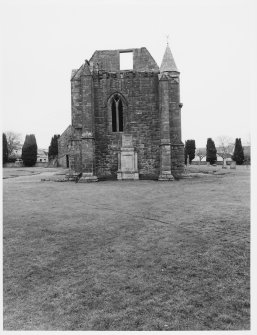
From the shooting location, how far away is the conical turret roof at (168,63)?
2133cm

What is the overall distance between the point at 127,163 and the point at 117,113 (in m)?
3.82

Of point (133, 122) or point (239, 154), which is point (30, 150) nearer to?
point (133, 122)

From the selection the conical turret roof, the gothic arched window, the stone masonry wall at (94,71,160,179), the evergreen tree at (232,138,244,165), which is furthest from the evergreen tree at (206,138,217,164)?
the gothic arched window

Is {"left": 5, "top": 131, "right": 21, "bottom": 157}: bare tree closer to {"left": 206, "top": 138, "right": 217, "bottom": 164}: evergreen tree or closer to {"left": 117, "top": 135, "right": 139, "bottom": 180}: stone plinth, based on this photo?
→ {"left": 206, "top": 138, "right": 217, "bottom": 164}: evergreen tree

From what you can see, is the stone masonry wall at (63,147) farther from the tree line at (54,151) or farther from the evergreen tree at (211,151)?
the evergreen tree at (211,151)

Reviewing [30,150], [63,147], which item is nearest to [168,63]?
[63,147]

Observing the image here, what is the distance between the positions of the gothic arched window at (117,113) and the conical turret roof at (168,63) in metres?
4.14

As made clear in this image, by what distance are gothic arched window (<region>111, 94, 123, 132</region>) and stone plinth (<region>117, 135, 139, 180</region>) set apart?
1359 mm

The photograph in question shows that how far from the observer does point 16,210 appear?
9.27 m

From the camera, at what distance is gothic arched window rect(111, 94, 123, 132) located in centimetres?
2106

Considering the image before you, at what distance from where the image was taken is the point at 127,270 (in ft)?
15.7

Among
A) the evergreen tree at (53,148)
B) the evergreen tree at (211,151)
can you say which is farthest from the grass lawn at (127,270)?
the evergreen tree at (53,148)

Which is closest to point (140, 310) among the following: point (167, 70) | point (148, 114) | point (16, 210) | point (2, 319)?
point (2, 319)

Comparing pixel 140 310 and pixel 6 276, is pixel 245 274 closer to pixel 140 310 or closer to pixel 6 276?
pixel 140 310
